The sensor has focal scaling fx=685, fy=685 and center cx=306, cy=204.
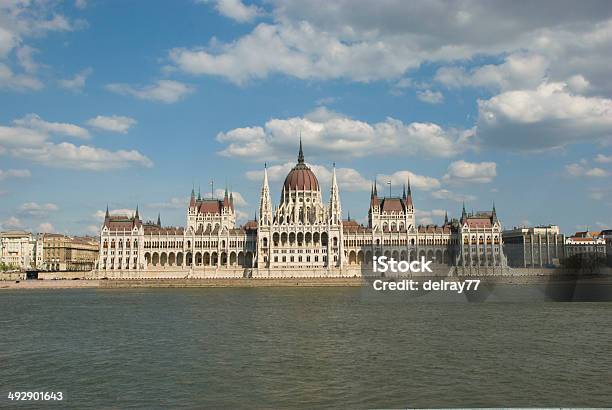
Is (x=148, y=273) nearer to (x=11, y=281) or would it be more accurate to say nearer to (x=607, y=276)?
(x=11, y=281)

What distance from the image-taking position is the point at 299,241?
11912 centimetres

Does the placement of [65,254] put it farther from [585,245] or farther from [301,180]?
[585,245]

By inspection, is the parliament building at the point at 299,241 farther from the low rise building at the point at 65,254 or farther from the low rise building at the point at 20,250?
the low rise building at the point at 20,250

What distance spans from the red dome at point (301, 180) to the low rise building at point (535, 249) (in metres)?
40.4

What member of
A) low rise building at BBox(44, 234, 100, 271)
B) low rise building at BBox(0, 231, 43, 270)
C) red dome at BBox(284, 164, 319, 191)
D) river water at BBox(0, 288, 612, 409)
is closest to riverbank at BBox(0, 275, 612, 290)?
red dome at BBox(284, 164, 319, 191)

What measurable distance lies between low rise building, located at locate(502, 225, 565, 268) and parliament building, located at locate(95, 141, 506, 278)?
31.1 feet

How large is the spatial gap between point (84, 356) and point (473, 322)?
2583 centimetres

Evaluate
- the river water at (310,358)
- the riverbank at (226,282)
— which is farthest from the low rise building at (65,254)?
the river water at (310,358)

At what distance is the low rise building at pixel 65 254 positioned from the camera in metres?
148

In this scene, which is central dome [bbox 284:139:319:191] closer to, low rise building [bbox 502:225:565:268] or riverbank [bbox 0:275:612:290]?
riverbank [bbox 0:275:612:290]

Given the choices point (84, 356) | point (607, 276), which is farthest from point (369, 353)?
point (607, 276)

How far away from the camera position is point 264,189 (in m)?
124

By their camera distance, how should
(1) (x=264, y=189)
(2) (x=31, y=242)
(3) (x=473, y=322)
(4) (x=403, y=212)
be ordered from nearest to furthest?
(3) (x=473, y=322)
(1) (x=264, y=189)
(4) (x=403, y=212)
(2) (x=31, y=242)

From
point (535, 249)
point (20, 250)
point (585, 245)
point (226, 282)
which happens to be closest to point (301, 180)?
point (226, 282)
